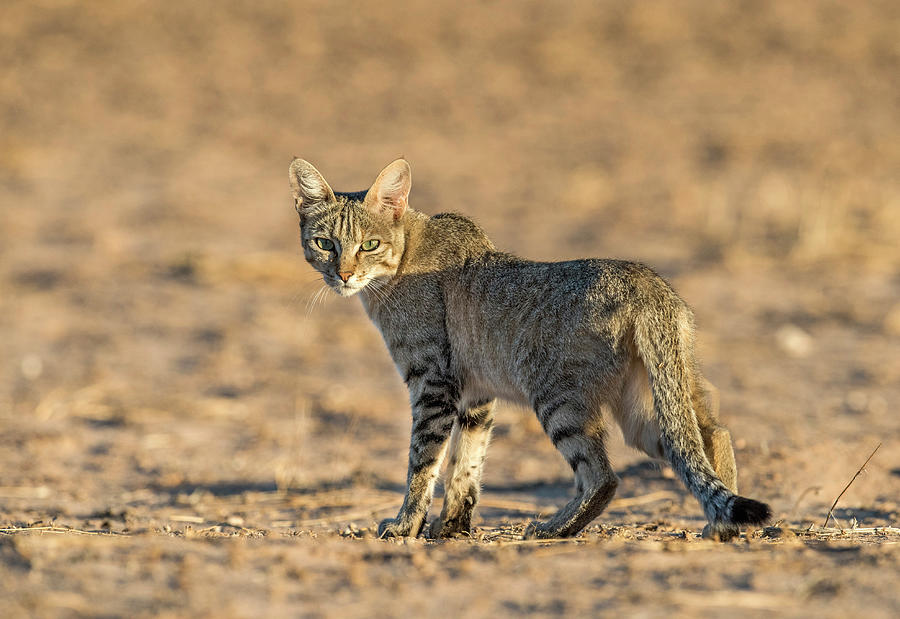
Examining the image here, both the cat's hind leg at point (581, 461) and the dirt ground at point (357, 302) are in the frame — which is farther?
the cat's hind leg at point (581, 461)

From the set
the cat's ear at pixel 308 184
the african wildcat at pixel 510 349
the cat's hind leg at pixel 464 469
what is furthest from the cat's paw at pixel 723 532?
the cat's ear at pixel 308 184

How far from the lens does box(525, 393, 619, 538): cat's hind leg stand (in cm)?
493

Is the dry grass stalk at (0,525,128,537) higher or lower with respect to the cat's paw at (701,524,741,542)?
lower

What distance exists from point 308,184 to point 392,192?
49 centimetres

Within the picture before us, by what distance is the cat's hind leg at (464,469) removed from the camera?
5.61 meters

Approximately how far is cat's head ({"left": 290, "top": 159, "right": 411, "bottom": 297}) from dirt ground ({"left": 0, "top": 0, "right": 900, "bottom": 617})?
1402 millimetres

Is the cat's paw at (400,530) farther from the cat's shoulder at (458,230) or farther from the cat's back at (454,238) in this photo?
the cat's shoulder at (458,230)

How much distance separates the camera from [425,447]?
5484 millimetres

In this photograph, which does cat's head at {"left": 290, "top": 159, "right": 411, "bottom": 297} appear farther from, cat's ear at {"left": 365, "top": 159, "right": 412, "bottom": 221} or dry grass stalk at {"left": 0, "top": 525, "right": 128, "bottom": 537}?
dry grass stalk at {"left": 0, "top": 525, "right": 128, "bottom": 537}

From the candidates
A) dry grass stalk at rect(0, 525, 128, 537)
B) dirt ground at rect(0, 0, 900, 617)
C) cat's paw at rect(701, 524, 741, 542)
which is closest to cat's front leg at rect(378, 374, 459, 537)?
dirt ground at rect(0, 0, 900, 617)

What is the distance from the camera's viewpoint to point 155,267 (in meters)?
12.6

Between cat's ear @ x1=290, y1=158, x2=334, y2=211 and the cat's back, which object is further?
cat's ear @ x1=290, y1=158, x2=334, y2=211

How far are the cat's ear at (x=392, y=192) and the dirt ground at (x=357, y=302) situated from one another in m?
1.76

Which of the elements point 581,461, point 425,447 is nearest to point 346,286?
point 425,447
